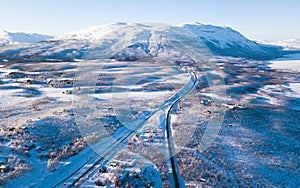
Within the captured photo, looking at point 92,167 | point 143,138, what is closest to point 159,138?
point 143,138

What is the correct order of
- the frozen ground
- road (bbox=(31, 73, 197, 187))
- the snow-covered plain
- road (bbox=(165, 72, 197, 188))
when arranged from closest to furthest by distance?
road (bbox=(31, 73, 197, 187)) < road (bbox=(165, 72, 197, 188)) < the snow-covered plain < the frozen ground

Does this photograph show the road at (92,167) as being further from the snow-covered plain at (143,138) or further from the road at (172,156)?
the snow-covered plain at (143,138)

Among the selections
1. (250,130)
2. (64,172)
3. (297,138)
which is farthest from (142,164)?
(297,138)

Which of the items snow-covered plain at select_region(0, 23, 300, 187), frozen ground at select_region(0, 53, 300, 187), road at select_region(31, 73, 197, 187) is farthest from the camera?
frozen ground at select_region(0, 53, 300, 187)

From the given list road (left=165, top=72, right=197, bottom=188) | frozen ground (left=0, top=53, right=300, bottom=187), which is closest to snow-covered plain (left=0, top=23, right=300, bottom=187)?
frozen ground (left=0, top=53, right=300, bottom=187)

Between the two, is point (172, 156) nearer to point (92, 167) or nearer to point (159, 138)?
point (159, 138)

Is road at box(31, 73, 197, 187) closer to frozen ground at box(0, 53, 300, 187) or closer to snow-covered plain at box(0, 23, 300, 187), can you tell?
snow-covered plain at box(0, 23, 300, 187)

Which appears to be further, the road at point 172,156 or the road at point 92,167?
the road at point 172,156

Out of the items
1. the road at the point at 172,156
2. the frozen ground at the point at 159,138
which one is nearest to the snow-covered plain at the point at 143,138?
the frozen ground at the point at 159,138

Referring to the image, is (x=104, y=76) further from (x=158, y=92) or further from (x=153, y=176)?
(x=153, y=176)

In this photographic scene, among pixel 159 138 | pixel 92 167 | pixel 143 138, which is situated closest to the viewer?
pixel 92 167

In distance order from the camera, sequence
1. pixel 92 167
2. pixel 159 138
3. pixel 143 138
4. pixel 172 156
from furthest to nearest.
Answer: pixel 159 138, pixel 143 138, pixel 172 156, pixel 92 167

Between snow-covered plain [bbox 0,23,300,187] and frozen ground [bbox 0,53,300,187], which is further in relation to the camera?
frozen ground [bbox 0,53,300,187]
